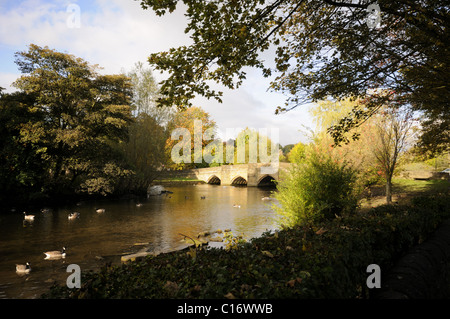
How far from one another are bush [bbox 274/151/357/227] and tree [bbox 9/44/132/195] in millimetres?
15902

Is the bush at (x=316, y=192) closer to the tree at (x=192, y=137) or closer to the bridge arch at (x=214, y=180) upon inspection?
the tree at (x=192, y=137)

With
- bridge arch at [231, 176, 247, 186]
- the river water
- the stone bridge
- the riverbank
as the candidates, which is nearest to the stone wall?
the riverbank

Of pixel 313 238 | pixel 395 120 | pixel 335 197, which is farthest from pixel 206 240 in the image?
pixel 395 120

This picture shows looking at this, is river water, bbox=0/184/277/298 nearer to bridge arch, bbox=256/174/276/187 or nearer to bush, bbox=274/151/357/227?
bush, bbox=274/151/357/227

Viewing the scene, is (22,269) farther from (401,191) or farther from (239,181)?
(239,181)

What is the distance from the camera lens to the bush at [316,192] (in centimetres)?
873

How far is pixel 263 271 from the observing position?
2.76 metres

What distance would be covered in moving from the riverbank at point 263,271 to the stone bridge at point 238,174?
28.0m

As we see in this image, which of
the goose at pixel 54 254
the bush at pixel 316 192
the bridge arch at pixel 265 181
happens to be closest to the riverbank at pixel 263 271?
the bush at pixel 316 192

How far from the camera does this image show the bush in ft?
28.7

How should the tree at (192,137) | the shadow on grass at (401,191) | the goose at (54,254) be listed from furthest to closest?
the tree at (192,137), the shadow on grass at (401,191), the goose at (54,254)

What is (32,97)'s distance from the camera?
18.8m

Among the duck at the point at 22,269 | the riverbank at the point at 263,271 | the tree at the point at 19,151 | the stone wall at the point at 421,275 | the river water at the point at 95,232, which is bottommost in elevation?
the river water at the point at 95,232

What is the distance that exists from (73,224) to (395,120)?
1788 cm
